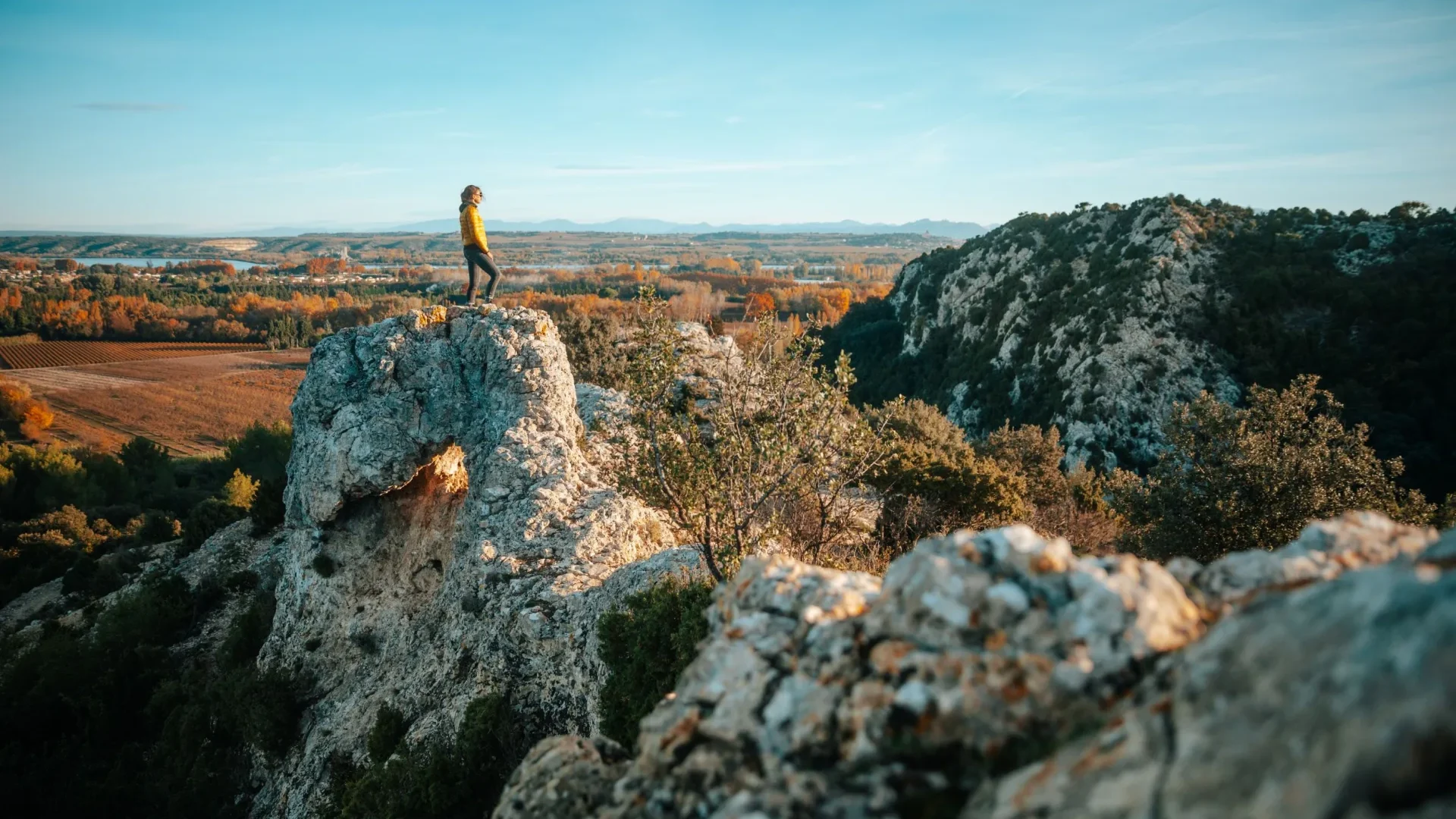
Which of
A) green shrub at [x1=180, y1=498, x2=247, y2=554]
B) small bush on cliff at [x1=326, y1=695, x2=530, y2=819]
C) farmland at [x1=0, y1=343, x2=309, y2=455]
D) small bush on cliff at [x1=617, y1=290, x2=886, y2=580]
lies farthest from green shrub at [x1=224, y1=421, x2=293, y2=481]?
small bush on cliff at [x1=617, y1=290, x2=886, y2=580]

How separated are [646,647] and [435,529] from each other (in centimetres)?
1001

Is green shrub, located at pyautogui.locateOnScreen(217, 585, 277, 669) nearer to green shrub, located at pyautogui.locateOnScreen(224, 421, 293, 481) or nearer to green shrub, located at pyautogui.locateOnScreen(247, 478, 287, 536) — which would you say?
green shrub, located at pyautogui.locateOnScreen(247, 478, 287, 536)

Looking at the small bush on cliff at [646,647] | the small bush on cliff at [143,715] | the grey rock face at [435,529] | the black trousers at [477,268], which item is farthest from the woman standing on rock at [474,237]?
the small bush on cliff at [143,715]

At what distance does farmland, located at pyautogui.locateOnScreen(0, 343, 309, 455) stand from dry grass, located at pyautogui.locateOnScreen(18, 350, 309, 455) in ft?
0.32

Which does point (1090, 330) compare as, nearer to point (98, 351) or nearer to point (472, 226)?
point (472, 226)

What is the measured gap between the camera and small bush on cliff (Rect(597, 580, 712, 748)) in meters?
10.3

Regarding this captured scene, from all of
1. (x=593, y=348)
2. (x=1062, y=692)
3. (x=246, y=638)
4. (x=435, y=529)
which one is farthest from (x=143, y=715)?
(x=1062, y=692)

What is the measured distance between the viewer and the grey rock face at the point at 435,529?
46.4ft

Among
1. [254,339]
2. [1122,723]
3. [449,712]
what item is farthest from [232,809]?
[254,339]

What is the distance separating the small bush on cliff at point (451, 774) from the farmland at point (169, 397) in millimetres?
83381

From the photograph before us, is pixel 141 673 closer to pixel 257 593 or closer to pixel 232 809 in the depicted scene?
pixel 257 593

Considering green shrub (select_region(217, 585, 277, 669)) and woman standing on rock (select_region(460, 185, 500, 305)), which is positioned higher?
woman standing on rock (select_region(460, 185, 500, 305))

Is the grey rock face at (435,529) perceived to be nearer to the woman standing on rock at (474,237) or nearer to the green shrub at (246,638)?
the woman standing on rock at (474,237)

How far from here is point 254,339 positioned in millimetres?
132500
